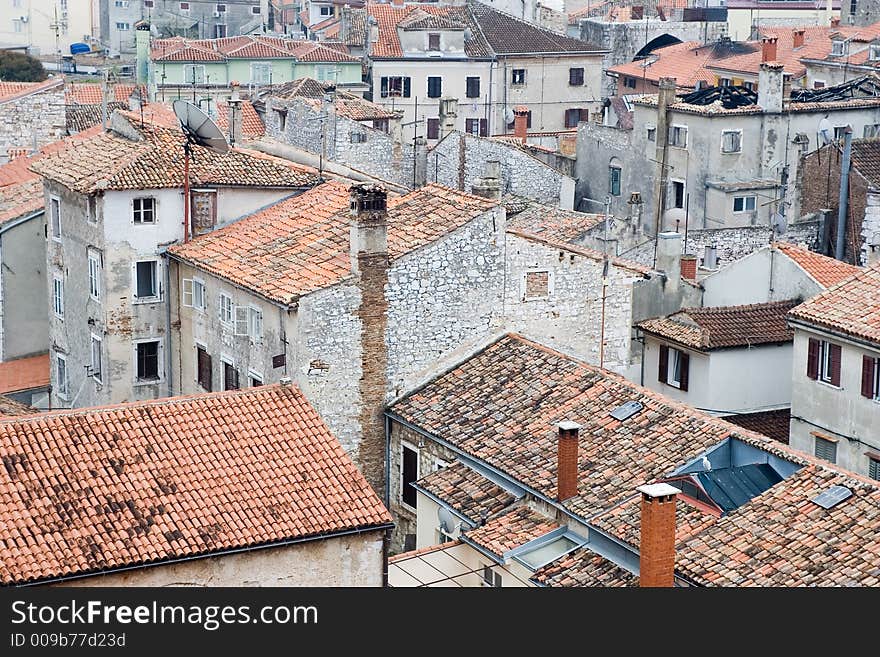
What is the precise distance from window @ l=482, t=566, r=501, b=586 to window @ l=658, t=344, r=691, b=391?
1170cm

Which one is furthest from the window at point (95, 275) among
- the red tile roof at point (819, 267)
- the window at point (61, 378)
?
the red tile roof at point (819, 267)

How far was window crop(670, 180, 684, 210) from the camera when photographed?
2422 inches

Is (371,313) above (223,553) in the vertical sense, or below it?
above

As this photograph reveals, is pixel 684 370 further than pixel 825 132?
No

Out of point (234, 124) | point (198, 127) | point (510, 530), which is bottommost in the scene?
point (510, 530)

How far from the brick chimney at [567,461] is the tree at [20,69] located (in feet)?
270

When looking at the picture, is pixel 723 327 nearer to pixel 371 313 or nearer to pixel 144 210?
pixel 371 313

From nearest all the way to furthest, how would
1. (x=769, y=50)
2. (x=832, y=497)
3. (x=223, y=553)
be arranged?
(x=223, y=553) → (x=832, y=497) → (x=769, y=50)

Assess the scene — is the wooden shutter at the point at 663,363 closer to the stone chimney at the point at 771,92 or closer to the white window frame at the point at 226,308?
the white window frame at the point at 226,308

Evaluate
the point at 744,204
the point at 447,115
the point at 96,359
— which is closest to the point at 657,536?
the point at 96,359

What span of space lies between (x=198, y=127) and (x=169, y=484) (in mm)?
15751

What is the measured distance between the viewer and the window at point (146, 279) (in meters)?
40.8

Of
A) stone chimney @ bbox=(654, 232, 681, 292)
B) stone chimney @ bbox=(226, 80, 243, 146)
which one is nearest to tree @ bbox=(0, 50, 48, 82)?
stone chimney @ bbox=(226, 80, 243, 146)

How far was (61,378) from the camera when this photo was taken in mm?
44938
